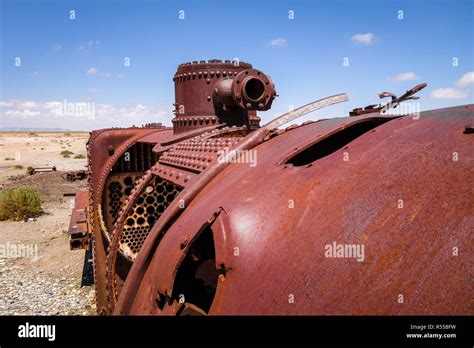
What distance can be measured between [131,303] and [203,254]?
677 millimetres

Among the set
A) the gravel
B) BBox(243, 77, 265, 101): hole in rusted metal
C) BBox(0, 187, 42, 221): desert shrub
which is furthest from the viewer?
BBox(0, 187, 42, 221): desert shrub

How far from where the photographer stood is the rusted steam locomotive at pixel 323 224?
120 cm

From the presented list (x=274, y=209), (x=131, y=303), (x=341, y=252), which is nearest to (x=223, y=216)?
(x=274, y=209)

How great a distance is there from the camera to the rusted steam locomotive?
1197 mm

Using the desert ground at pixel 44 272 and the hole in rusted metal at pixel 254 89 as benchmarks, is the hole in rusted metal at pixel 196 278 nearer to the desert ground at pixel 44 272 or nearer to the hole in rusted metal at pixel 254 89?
the hole in rusted metal at pixel 254 89

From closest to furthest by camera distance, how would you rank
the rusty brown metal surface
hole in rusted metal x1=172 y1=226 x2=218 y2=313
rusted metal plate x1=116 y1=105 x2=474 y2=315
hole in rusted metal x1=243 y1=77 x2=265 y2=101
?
rusted metal plate x1=116 y1=105 x2=474 y2=315
hole in rusted metal x1=172 y1=226 x2=218 y2=313
hole in rusted metal x1=243 y1=77 x2=265 y2=101
the rusty brown metal surface

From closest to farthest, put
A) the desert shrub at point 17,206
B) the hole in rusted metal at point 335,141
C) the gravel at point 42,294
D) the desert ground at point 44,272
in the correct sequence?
the hole in rusted metal at point 335,141 → the gravel at point 42,294 → the desert ground at point 44,272 → the desert shrub at point 17,206

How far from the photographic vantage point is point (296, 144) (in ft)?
7.57

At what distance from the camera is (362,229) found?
136 cm

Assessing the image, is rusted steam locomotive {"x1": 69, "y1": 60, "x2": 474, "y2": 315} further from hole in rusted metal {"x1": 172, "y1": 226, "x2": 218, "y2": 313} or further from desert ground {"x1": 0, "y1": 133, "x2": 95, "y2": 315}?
desert ground {"x1": 0, "y1": 133, "x2": 95, "y2": 315}

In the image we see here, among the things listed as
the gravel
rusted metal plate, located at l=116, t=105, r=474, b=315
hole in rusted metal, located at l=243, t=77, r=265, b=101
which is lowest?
the gravel

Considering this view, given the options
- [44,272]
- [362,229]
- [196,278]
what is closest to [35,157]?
[44,272]

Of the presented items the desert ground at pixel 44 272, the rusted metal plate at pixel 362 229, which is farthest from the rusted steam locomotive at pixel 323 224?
the desert ground at pixel 44 272

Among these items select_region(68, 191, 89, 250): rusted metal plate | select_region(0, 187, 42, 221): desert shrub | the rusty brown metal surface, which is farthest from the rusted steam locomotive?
select_region(0, 187, 42, 221): desert shrub
